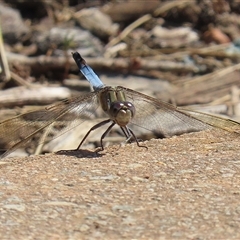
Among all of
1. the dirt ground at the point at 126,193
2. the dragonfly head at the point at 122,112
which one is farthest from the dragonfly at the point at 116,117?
the dirt ground at the point at 126,193

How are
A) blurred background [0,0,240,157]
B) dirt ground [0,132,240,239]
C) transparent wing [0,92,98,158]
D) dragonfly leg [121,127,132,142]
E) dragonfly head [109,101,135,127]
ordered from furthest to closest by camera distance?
blurred background [0,0,240,157] < dragonfly leg [121,127,132,142] < transparent wing [0,92,98,158] < dragonfly head [109,101,135,127] < dirt ground [0,132,240,239]

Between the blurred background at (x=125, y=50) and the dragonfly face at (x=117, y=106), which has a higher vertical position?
the dragonfly face at (x=117, y=106)

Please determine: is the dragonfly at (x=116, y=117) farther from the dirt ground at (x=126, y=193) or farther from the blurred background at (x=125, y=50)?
the blurred background at (x=125, y=50)

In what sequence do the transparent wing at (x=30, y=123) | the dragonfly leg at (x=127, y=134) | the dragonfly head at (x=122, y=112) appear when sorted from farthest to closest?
the dragonfly leg at (x=127, y=134)
the transparent wing at (x=30, y=123)
the dragonfly head at (x=122, y=112)

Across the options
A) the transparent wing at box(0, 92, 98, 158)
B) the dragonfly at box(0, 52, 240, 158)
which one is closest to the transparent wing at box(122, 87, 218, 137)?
the dragonfly at box(0, 52, 240, 158)

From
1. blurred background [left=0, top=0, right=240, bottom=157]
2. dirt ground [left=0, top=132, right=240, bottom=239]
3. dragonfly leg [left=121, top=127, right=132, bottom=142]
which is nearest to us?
dirt ground [left=0, top=132, right=240, bottom=239]

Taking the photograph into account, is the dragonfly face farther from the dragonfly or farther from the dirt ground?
the dirt ground

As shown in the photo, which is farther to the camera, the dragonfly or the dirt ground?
the dragonfly
